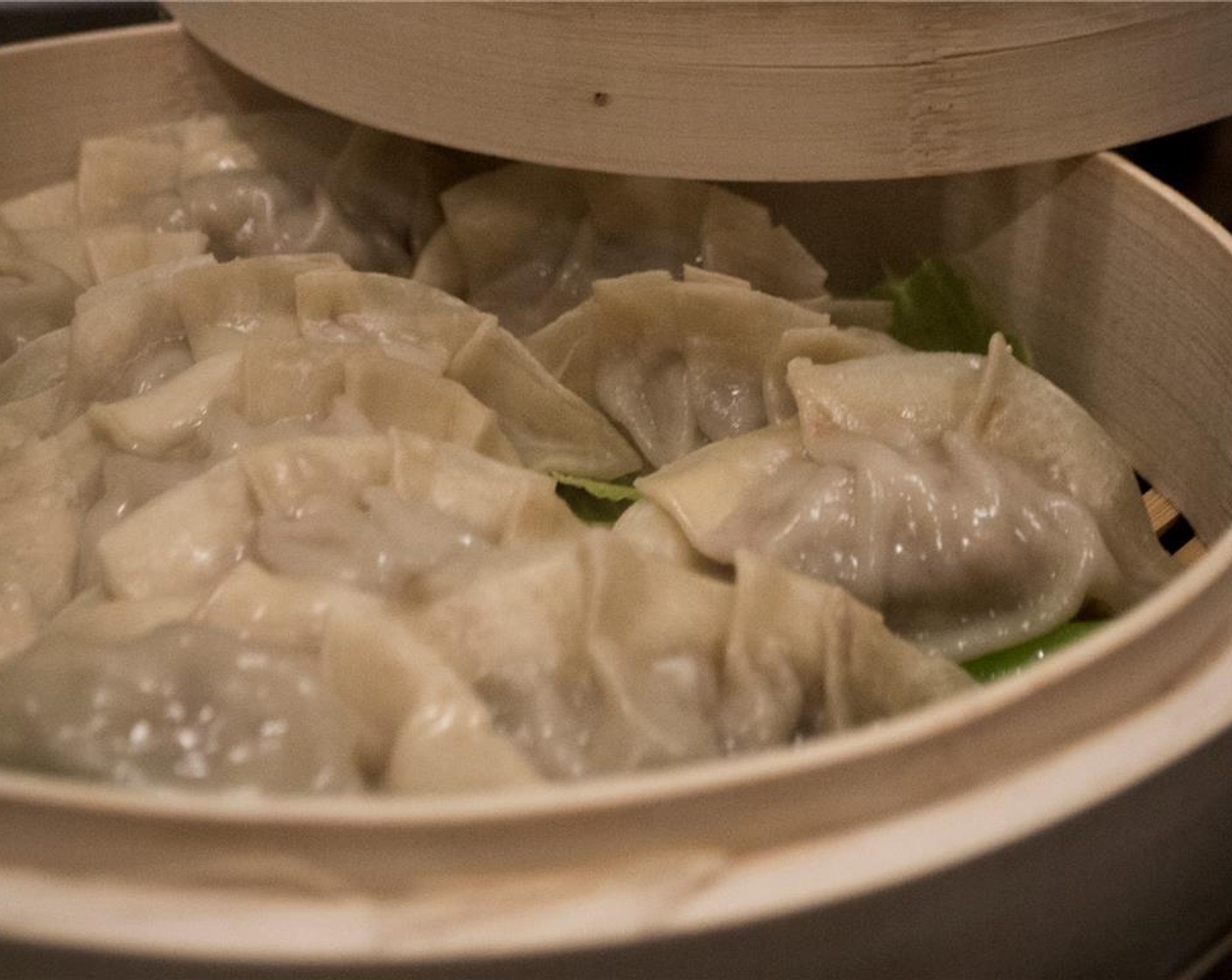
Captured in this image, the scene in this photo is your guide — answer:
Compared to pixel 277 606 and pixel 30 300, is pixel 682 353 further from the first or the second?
pixel 30 300

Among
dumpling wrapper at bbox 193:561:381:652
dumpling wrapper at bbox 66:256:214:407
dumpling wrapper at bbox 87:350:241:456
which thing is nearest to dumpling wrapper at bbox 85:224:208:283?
dumpling wrapper at bbox 66:256:214:407

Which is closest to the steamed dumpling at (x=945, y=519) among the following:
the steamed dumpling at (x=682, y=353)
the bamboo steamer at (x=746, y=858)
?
the steamed dumpling at (x=682, y=353)

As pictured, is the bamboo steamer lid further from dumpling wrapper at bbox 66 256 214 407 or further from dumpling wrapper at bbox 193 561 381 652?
dumpling wrapper at bbox 193 561 381 652

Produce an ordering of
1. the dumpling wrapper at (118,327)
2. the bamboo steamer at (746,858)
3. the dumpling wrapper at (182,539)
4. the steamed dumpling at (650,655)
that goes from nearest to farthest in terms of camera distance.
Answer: the bamboo steamer at (746,858) → the steamed dumpling at (650,655) → the dumpling wrapper at (182,539) → the dumpling wrapper at (118,327)

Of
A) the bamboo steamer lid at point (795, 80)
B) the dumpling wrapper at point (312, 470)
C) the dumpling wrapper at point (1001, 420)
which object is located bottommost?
the dumpling wrapper at point (312, 470)

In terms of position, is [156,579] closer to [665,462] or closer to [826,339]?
[665,462]

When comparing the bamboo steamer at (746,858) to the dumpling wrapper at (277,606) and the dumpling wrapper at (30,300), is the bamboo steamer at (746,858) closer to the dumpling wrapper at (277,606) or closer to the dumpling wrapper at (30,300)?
the dumpling wrapper at (277,606)

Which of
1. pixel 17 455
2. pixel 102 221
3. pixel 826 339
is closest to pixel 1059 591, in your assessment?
pixel 826 339

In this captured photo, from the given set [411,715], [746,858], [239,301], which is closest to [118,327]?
[239,301]
